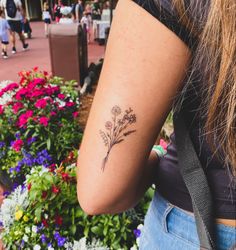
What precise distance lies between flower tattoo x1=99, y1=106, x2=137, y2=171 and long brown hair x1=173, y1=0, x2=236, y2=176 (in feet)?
0.57

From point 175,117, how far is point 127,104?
148 mm

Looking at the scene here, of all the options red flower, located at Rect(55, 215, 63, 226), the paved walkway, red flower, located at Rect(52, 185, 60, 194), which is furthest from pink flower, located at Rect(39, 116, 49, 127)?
the paved walkway

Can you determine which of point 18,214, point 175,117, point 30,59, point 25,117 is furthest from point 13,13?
point 175,117

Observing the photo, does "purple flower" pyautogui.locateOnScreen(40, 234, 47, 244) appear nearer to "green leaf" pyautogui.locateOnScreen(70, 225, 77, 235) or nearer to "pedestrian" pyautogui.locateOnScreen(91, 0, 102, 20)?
"green leaf" pyautogui.locateOnScreen(70, 225, 77, 235)

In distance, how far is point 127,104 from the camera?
29.7 inches

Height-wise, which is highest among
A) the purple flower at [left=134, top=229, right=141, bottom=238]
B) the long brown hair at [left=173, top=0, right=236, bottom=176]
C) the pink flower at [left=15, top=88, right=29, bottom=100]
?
the long brown hair at [left=173, top=0, right=236, bottom=176]

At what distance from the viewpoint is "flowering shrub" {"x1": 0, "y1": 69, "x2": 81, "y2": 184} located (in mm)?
3172

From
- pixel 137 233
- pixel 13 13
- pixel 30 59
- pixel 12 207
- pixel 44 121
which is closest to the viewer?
pixel 137 233

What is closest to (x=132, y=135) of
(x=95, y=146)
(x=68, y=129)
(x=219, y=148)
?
(x=95, y=146)

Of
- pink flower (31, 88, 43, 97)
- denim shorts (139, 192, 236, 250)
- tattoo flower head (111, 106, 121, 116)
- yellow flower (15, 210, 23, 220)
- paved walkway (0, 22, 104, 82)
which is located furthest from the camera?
paved walkway (0, 22, 104, 82)

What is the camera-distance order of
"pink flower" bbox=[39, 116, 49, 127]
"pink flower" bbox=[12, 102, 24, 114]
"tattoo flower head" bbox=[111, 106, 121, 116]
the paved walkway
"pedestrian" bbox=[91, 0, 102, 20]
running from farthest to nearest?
"pedestrian" bbox=[91, 0, 102, 20] < the paved walkway < "pink flower" bbox=[12, 102, 24, 114] < "pink flower" bbox=[39, 116, 49, 127] < "tattoo flower head" bbox=[111, 106, 121, 116]

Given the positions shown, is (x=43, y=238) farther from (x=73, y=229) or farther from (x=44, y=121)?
(x=44, y=121)

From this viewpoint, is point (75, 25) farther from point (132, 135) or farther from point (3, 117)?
point (132, 135)

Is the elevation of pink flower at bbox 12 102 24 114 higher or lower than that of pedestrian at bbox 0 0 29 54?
higher
